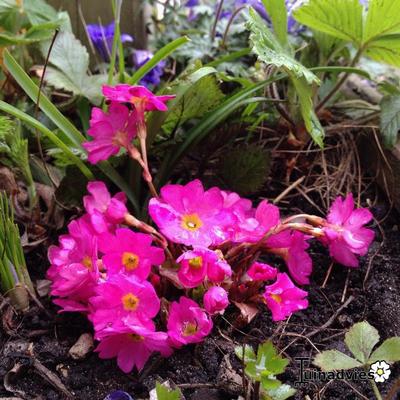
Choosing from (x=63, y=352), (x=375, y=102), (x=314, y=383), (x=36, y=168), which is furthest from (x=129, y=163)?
(x=375, y=102)

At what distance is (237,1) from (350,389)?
116 centimetres

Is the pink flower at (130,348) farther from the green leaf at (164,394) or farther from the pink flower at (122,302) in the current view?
the green leaf at (164,394)

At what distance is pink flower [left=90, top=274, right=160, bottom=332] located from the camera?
2.86 feet

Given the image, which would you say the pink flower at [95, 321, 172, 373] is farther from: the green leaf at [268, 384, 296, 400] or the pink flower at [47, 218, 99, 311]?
the green leaf at [268, 384, 296, 400]

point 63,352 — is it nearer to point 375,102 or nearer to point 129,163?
point 129,163

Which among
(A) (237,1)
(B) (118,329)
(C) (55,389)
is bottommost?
(C) (55,389)

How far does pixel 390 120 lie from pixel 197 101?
431 millimetres

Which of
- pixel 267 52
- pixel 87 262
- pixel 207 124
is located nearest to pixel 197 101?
pixel 207 124

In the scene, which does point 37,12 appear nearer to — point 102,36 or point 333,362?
point 102,36

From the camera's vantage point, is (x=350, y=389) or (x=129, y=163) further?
(x=129, y=163)

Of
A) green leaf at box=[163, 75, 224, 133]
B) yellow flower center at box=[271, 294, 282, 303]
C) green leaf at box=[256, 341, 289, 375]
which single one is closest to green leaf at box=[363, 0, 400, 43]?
green leaf at box=[163, 75, 224, 133]

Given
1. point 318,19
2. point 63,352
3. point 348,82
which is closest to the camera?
point 63,352

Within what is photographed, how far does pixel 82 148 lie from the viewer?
1.12 metres

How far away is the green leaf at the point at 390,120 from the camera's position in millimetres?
1201
